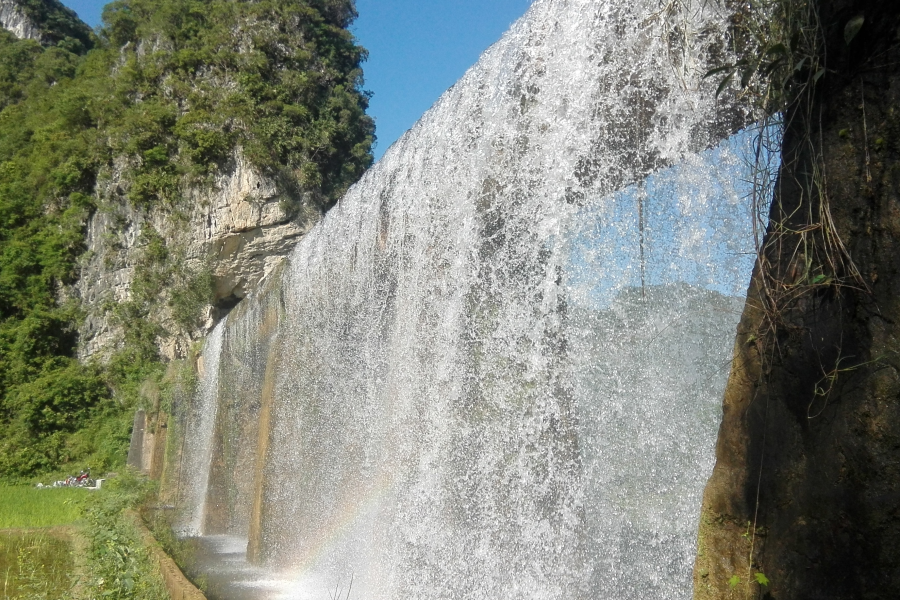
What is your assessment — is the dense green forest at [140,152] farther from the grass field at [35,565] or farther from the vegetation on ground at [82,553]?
the grass field at [35,565]

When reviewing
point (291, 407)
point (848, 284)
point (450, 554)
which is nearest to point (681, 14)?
point (848, 284)

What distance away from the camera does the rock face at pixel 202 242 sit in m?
19.0

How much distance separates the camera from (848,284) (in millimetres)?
1924

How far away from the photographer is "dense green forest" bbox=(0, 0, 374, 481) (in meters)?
19.5

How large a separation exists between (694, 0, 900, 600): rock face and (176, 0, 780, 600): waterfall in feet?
4.28

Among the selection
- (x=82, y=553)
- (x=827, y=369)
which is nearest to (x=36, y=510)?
(x=82, y=553)

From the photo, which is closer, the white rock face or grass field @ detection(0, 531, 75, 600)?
grass field @ detection(0, 531, 75, 600)

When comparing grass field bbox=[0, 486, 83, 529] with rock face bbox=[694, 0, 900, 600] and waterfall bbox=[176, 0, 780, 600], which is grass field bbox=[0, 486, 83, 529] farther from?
rock face bbox=[694, 0, 900, 600]

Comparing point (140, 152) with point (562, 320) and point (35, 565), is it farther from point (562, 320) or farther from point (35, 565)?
point (562, 320)

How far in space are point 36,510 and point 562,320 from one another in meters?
9.32

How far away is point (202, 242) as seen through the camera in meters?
19.2

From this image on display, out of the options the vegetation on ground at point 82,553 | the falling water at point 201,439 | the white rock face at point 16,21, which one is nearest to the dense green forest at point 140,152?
the falling water at point 201,439

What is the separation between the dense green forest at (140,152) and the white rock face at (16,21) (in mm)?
17336

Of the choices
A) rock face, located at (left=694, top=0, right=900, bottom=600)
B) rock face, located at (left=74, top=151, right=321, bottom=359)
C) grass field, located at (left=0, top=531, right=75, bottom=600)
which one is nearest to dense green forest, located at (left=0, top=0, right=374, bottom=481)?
rock face, located at (left=74, top=151, right=321, bottom=359)
